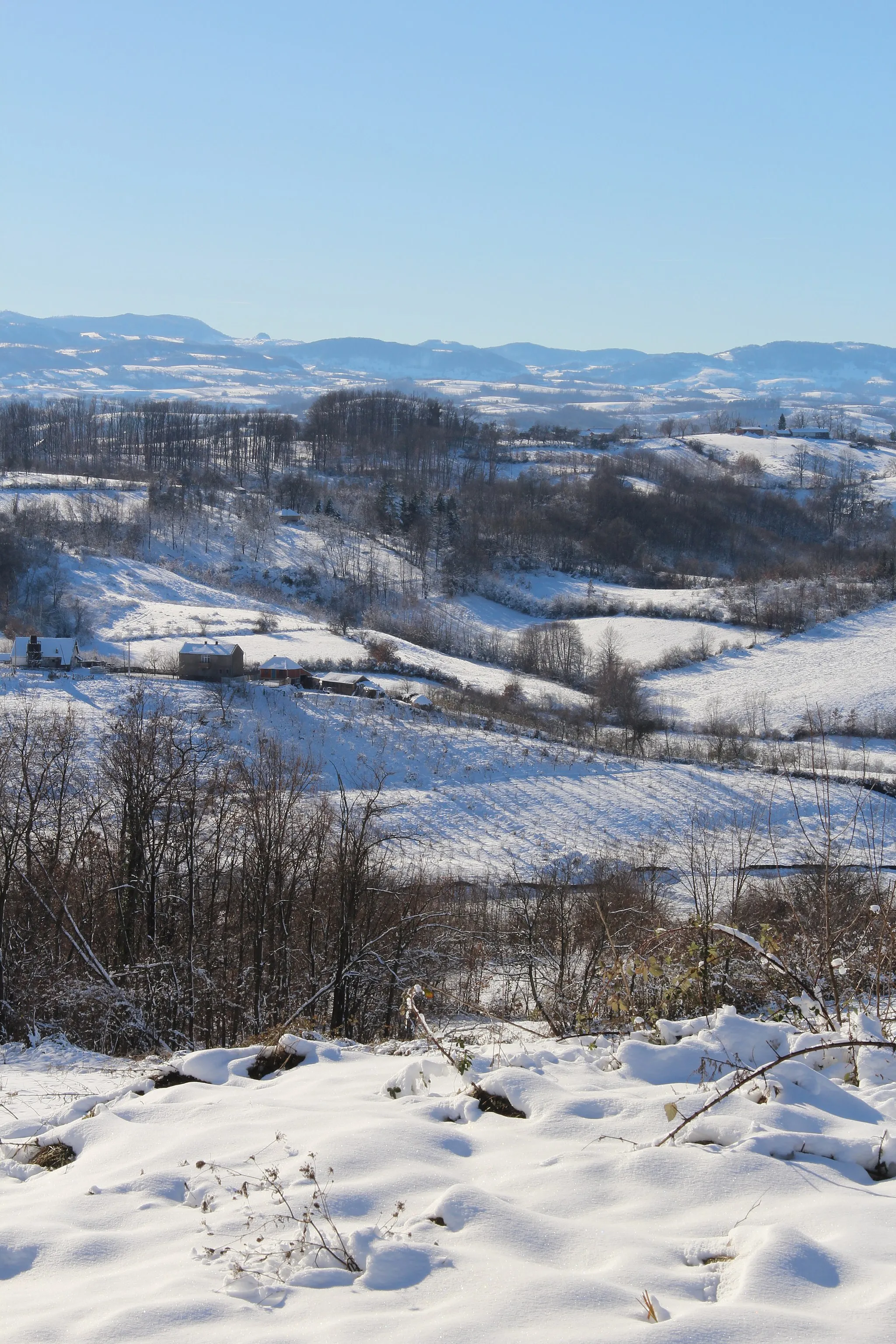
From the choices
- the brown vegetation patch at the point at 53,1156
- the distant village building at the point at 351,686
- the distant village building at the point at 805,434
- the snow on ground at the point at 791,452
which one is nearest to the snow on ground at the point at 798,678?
the distant village building at the point at 351,686

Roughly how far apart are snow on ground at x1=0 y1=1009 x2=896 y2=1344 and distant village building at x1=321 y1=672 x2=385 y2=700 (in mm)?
39088

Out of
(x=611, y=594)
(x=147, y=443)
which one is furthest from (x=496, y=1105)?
(x=147, y=443)

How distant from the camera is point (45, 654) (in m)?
44.6

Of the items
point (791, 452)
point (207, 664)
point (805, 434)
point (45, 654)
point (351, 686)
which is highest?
point (805, 434)

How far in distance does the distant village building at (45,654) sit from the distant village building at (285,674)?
921 centimetres

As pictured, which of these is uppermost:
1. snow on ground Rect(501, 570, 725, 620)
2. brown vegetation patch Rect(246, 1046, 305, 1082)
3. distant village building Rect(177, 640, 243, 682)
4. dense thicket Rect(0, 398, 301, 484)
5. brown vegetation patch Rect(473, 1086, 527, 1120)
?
dense thicket Rect(0, 398, 301, 484)

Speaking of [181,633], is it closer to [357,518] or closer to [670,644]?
[670,644]

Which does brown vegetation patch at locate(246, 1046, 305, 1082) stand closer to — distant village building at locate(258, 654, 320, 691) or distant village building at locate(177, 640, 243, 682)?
distant village building at locate(258, 654, 320, 691)

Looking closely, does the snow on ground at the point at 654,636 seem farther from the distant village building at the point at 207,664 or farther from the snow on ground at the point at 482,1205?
the snow on ground at the point at 482,1205

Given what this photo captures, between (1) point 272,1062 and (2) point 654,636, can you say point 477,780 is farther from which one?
(2) point 654,636

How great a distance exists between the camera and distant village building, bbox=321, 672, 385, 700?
4481 cm

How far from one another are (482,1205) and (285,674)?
43007 mm

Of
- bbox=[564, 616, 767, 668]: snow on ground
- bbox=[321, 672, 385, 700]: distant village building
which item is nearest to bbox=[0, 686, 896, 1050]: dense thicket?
bbox=[321, 672, 385, 700]: distant village building

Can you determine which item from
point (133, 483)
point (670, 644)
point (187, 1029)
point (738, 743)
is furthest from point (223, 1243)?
point (133, 483)
